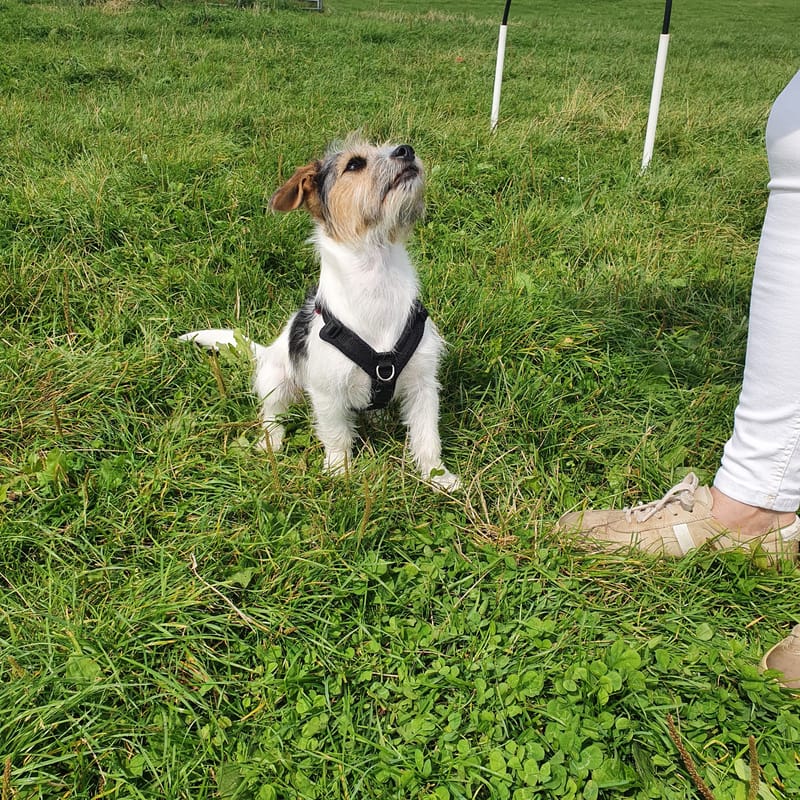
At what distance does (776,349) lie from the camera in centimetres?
189

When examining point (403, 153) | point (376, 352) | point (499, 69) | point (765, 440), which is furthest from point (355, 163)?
point (499, 69)

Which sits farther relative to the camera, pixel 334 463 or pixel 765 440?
pixel 334 463

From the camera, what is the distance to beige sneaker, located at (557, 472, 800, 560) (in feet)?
7.15

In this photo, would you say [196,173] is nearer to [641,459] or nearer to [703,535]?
[641,459]

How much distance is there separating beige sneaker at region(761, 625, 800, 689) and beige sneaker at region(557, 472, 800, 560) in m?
0.32

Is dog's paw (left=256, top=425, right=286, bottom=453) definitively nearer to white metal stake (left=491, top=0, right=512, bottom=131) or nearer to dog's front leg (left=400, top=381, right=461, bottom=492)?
dog's front leg (left=400, top=381, right=461, bottom=492)

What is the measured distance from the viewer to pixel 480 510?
2553 mm

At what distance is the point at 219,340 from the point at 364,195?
42.8 inches

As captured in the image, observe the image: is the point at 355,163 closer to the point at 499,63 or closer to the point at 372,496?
the point at 372,496

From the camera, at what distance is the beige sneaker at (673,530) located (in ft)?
7.15

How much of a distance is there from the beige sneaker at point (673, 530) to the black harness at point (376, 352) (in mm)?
884

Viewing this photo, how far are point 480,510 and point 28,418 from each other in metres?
1.95

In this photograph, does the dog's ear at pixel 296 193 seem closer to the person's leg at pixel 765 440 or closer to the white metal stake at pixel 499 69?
the person's leg at pixel 765 440

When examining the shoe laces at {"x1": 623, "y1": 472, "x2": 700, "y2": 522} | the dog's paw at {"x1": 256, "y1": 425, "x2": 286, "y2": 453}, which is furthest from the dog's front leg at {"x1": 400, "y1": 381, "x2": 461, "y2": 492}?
the shoe laces at {"x1": 623, "y1": 472, "x2": 700, "y2": 522}
